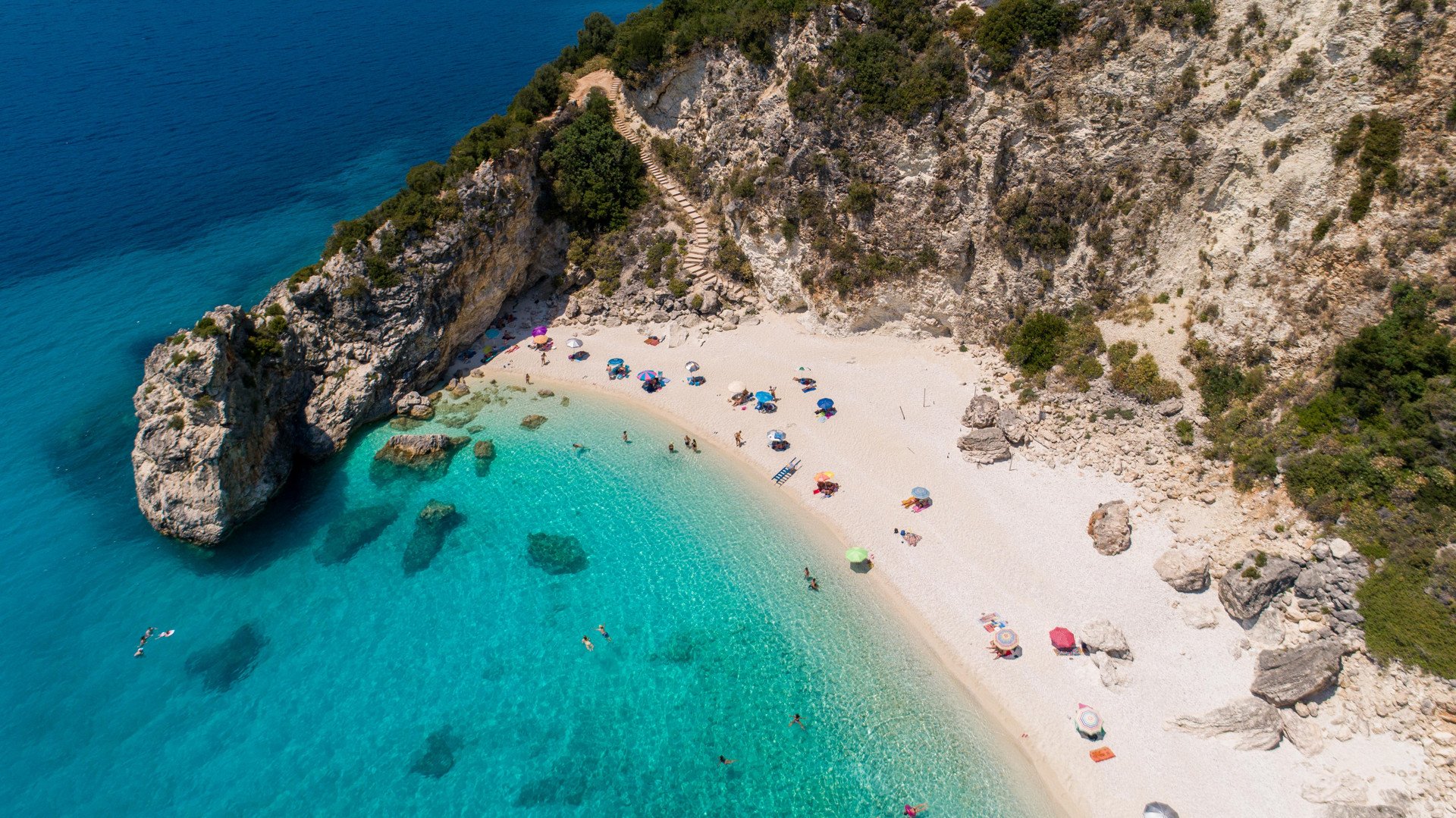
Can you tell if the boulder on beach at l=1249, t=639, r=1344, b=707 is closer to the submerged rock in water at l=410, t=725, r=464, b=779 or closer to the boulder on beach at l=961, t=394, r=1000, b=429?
the boulder on beach at l=961, t=394, r=1000, b=429

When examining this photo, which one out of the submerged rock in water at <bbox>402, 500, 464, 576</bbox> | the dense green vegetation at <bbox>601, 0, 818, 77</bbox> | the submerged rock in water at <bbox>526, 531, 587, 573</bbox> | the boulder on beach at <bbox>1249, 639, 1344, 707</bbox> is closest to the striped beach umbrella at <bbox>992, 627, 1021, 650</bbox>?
the boulder on beach at <bbox>1249, 639, 1344, 707</bbox>

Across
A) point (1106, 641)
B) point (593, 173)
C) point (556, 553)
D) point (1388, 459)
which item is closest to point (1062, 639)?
point (1106, 641)

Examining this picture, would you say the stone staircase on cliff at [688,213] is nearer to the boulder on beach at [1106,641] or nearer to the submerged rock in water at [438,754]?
the boulder on beach at [1106,641]

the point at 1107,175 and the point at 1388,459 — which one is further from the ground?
the point at 1107,175

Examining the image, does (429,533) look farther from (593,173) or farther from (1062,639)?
(1062,639)

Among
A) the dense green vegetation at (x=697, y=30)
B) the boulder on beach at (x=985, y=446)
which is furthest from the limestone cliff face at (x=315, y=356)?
the boulder on beach at (x=985, y=446)

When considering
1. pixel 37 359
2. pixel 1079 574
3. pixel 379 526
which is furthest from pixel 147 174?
pixel 1079 574
